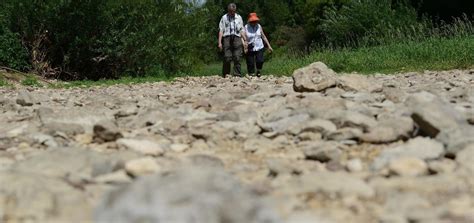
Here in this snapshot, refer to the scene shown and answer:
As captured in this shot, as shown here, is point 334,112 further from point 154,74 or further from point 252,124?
point 154,74

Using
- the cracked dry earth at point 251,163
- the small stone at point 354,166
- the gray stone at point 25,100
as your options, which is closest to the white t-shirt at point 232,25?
the gray stone at point 25,100

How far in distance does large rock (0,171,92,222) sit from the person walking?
9.07 metres

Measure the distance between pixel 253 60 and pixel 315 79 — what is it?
694cm

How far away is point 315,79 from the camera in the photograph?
5066 mm

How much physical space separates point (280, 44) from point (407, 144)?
4224 centimetres

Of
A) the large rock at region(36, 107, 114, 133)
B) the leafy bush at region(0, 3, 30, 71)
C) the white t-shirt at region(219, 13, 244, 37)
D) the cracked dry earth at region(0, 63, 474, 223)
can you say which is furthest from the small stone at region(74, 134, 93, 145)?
the leafy bush at region(0, 3, 30, 71)

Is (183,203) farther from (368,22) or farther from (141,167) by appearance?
(368,22)

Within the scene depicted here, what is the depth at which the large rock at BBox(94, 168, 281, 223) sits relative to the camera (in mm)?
1781

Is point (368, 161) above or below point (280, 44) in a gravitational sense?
above

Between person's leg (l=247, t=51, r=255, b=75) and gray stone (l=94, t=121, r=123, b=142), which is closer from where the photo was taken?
gray stone (l=94, t=121, r=123, b=142)

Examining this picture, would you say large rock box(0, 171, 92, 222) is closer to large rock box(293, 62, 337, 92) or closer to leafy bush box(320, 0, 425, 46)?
large rock box(293, 62, 337, 92)

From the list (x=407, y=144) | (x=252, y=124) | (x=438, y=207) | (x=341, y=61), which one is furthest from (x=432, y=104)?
(x=341, y=61)

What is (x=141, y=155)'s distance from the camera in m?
2.86

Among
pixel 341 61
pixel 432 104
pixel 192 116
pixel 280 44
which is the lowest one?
pixel 280 44
